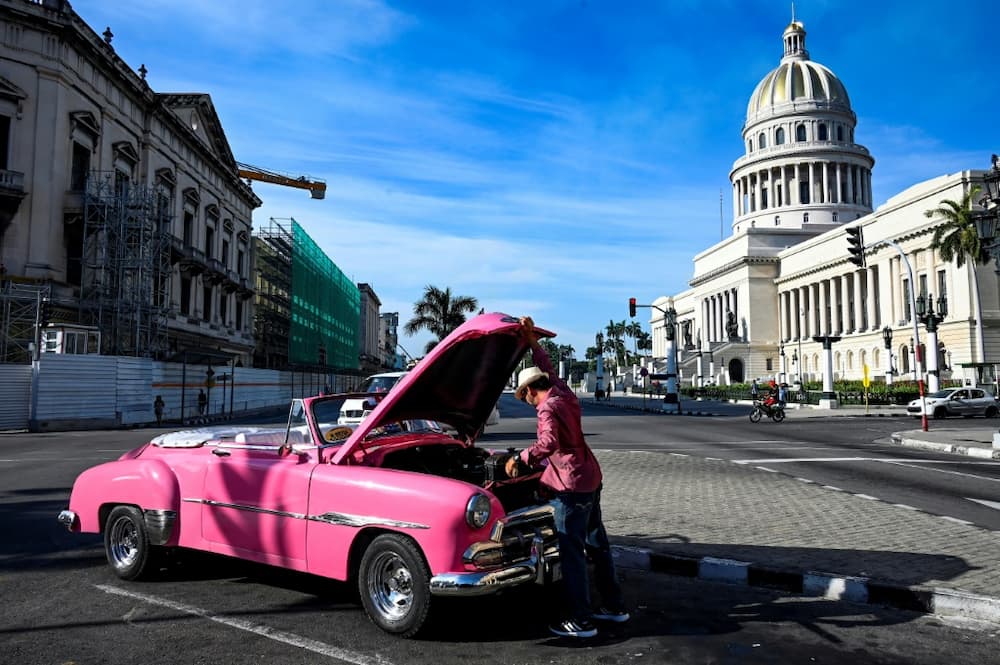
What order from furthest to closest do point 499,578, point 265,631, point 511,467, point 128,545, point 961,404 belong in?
point 961,404, point 128,545, point 511,467, point 265,631, point 499,578

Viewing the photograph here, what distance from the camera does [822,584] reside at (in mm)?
5457

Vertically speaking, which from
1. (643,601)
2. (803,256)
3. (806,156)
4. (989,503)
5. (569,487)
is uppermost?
(806,156)

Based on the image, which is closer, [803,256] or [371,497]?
[371,497]

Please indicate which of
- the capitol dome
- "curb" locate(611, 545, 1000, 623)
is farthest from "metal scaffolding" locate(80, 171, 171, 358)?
the capitol dome

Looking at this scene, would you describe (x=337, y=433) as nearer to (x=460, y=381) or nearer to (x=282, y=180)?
(x=460, y=381)

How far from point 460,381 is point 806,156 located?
9658cm

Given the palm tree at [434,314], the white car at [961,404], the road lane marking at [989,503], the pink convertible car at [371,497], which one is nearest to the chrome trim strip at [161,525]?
the pink convertible car at [371,497]

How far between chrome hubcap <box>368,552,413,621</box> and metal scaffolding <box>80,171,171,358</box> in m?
30.3

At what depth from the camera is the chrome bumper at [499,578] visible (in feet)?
13.3

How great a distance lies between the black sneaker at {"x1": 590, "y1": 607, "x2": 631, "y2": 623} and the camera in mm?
4695

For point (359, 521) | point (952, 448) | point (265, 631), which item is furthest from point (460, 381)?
point (952, 448)

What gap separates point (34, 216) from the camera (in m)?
29.2

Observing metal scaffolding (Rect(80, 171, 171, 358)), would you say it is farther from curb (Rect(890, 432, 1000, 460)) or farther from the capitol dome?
the capitol dome

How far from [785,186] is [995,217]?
82251mm
